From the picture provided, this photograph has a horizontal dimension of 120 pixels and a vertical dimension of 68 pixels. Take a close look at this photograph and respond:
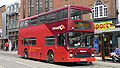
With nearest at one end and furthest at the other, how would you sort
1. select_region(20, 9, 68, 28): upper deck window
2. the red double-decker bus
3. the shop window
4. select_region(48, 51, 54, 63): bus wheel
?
the red double-decker bus → select_region(20, 9, 68, 28): upper deck window → select_region(48, 51, 54, 63): bus wheel → the shop window

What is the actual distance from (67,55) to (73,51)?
49cm

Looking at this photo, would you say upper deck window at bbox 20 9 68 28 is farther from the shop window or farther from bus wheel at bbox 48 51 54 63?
the shop window

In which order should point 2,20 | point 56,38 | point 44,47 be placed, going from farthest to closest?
point 2,20 < point 44,47 < point 56,38

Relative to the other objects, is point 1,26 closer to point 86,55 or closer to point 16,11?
point 16,11

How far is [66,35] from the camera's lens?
1459 cm

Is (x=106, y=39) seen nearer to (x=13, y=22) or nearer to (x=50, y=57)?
(x=50, y=57)

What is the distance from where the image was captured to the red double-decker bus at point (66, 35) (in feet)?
48.0

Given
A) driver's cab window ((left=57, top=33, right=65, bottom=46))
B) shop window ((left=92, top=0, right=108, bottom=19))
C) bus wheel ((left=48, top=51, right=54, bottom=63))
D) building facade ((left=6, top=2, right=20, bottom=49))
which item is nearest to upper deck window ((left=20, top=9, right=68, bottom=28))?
driver's cab window ((left=57, top=33, right=65, bottom=46))

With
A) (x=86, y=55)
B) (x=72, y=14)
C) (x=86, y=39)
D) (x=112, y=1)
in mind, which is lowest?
(x=86, y=55)

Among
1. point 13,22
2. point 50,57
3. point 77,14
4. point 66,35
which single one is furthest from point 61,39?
point 13,22

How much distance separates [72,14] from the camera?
14.8 meters

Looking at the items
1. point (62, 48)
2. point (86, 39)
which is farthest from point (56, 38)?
point (86, 39)

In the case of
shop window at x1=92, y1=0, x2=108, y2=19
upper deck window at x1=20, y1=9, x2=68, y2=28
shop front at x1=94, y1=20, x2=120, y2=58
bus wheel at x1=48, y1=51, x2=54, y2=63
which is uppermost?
shop window at x1=92, y1=0, x2=108, y2=19

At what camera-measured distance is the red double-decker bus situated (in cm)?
1462
